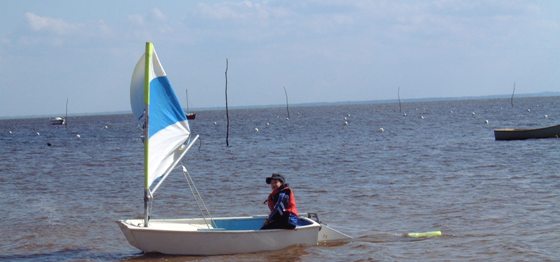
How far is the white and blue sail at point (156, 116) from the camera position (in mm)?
13570

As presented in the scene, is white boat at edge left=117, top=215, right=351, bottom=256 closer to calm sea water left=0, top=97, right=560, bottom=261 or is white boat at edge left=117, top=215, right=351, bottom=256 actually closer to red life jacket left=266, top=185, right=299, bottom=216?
calm sea water left=0, top=97, right=560, bottom=261

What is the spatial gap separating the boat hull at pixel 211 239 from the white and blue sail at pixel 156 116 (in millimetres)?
733

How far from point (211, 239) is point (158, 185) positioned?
1274 mm

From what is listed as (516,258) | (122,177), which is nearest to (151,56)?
(516,258)

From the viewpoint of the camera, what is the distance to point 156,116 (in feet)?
45.3

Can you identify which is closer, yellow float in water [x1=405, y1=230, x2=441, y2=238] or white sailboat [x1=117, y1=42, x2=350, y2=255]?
white sailboat [x1=117, y1=42, x2=350, y2=255]

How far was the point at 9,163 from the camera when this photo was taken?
1517 inches

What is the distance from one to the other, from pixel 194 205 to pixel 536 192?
8.37m

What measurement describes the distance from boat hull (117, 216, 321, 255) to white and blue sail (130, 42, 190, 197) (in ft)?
2.41

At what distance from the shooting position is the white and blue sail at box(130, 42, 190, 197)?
13.6m

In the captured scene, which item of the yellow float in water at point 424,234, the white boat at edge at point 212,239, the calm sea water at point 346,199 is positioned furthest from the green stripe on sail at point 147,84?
the yellow float in water at point 424,234

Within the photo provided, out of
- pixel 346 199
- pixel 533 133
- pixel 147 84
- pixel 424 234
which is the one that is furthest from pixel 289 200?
pixel 533 133

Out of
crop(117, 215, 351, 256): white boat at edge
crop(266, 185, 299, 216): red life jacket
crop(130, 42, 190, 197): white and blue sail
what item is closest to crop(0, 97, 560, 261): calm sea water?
crop(117, 215, 351, 256): white boat at edge

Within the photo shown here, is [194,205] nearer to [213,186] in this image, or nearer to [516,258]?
[213,186]
